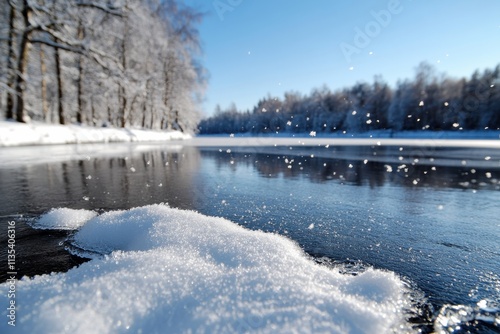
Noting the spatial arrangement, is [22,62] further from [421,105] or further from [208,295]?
[421,105]

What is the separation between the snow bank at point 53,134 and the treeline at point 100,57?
0.77 metres

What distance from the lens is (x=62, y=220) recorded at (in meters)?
2.66

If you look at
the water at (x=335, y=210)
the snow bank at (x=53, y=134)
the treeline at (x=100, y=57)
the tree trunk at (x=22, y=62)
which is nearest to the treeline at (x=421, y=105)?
the treeline at (x=100, y=57)

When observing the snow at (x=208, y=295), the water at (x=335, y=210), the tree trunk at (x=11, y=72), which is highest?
the tree trunk at (x=11, y=72)

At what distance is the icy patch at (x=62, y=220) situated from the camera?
2559 millimetres

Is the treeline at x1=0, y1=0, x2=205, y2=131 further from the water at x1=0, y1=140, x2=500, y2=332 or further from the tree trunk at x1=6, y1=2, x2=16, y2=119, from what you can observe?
the water at x1=0, y1=140, x2=500, y2=332

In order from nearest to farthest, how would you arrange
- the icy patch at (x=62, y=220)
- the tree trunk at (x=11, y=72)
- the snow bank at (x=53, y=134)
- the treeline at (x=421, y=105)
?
the icy patch at (x=62, y=220), the snow bank at (x=53, y=134), the tree trunk at (x=11, y=72), the treeline at (x=421, y=105)

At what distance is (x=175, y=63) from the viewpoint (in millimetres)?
24719

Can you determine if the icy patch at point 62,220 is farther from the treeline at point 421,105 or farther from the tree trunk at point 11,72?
the treeline at point 421,105

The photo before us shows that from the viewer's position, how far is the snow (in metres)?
1.07

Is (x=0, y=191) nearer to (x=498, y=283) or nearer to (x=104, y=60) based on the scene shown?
(x=498, y=283)

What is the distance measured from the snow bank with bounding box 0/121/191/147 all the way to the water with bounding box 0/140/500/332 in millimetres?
5326

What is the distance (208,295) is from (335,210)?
7.99ft

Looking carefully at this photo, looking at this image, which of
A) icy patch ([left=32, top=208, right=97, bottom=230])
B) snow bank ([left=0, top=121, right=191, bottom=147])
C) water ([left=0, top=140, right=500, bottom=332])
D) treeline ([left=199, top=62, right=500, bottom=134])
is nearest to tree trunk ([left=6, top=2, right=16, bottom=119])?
snow bank ([left=0, top=121, right=191, bottom=147])
